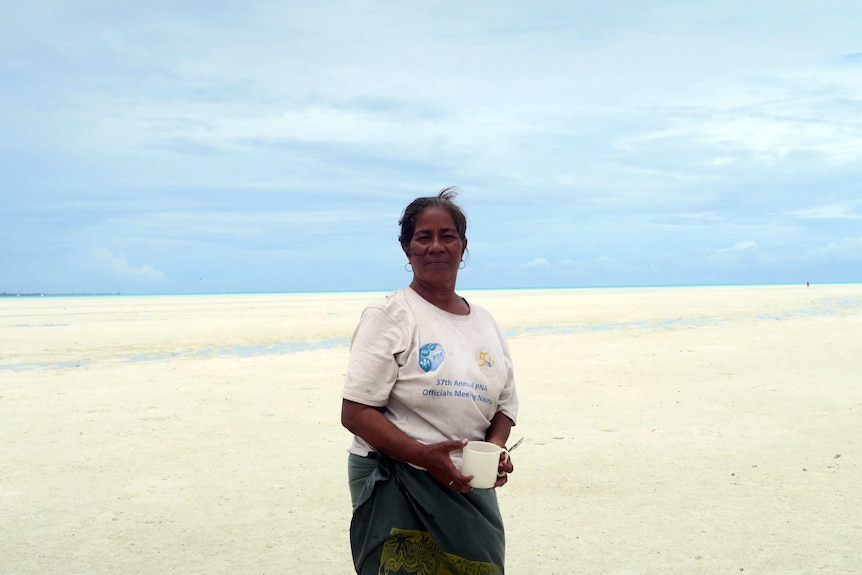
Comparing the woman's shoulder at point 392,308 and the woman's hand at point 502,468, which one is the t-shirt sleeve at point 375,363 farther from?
the woman's hand at point 502,468

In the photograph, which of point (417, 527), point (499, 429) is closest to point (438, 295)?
→ point (499, 429)

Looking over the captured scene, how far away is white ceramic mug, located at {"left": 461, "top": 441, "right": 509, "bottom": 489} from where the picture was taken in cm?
250

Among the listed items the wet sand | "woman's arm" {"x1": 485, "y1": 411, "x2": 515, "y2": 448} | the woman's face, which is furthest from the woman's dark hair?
the wet sand

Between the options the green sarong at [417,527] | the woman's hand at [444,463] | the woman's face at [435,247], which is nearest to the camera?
the woman's hand at [444,463]

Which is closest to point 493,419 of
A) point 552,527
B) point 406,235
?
point 406,235

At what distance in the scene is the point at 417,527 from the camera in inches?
102

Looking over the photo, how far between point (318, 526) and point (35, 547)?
67.9 inches

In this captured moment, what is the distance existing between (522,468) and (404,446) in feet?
13.2

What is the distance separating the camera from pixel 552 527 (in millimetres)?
4898

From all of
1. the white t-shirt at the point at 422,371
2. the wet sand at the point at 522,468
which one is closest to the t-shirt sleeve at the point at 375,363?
the white t-shirt at the point at 422,371

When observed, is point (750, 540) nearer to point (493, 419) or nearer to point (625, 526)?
point (625, 526)

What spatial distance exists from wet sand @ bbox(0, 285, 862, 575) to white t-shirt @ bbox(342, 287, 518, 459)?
2049mm

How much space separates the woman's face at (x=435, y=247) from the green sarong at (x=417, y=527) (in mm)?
683

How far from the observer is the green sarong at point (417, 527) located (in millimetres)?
2553
